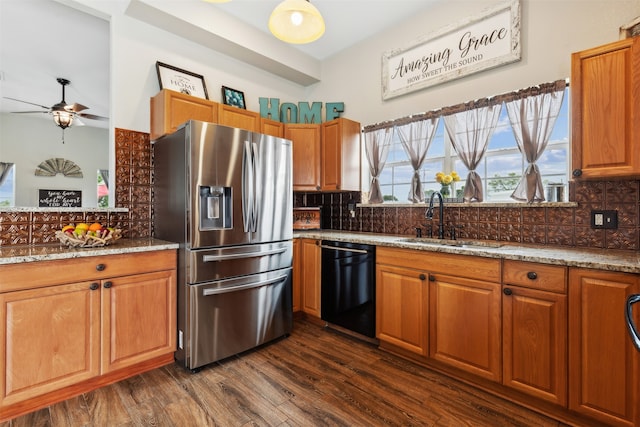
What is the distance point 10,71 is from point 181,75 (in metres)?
3.01

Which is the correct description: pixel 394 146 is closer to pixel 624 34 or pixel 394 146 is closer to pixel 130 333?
pixel 624 34

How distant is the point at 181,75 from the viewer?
287 centimetres

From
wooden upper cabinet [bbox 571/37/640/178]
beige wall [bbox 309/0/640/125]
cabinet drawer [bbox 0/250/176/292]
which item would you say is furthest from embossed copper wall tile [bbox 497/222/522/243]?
cabinet drawer [bbox 0/250/176/292]

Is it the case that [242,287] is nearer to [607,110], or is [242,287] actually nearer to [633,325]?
[633,325]

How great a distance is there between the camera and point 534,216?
7.35 ft

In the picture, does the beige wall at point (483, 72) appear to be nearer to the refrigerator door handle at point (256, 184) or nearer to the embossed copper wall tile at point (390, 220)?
the embossed copper wall tile at point (390, 220)

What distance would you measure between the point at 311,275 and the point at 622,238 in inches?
93.1

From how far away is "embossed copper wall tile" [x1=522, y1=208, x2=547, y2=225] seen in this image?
220 centimetres

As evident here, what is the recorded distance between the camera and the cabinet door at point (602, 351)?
1422mm

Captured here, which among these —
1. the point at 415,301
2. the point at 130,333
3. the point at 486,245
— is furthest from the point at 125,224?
the point at 486,245

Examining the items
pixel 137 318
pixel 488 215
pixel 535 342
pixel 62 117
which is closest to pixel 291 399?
pixel 137 318

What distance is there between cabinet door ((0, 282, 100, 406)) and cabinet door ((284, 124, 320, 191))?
211 centimetres

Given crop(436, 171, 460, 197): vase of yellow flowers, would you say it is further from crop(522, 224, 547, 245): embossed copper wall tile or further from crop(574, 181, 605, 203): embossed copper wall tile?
crop(574, 181, 605, 203): embossed copper wall tile

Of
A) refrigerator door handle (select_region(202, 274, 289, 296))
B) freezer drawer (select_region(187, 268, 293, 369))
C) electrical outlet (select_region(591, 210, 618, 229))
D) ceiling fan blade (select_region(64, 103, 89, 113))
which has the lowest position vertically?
freezer drawer (select_region(187, 268, 293, 369))
